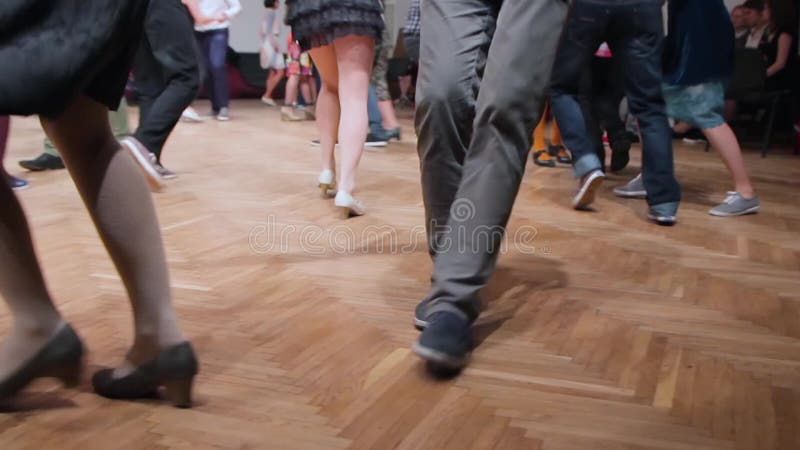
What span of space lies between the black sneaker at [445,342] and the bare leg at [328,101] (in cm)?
125

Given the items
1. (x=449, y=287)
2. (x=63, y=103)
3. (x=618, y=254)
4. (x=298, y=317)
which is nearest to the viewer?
(x=63, y=103)

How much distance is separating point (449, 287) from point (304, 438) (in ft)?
A: 1.33

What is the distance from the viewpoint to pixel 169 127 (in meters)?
2.76

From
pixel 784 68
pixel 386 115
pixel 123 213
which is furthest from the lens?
pixel 784 68

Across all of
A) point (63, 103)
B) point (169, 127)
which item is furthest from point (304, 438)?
point (169, 127)

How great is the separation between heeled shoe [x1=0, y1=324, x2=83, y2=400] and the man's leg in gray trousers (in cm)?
71

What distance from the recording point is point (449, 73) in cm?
128

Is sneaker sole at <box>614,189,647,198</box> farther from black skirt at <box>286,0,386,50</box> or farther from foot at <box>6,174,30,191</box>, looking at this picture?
foot at <box>6,174,30,191</box>

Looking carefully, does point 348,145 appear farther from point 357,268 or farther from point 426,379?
point 426,379

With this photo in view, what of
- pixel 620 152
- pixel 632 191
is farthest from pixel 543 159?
pixel 632 191

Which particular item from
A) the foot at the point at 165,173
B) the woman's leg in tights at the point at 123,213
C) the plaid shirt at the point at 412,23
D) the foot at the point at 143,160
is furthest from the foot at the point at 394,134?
the woman's leg in tights at the point at 123,213

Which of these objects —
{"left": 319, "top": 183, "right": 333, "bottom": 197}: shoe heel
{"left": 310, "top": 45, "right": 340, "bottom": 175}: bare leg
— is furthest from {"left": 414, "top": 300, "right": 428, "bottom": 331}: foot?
{"left": 319, "top": 183, "right": 333, "bottom": 197}: shoe heel

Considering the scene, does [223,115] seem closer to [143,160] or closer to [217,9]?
[217,9]

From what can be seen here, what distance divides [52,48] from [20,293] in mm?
376
